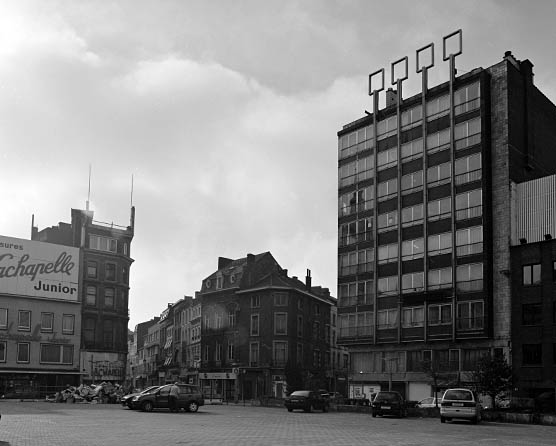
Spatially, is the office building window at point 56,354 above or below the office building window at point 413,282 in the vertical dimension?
below

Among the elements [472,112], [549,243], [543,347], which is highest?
[472,112]

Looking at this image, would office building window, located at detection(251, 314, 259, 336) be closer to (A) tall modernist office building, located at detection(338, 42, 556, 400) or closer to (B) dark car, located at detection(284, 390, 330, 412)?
(A) tall modernist office building, located at detection(338, 42, 556, 400)

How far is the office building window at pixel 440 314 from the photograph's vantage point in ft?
207

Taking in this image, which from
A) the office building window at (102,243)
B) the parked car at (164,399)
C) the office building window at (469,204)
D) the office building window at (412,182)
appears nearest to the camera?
the parked car at (164,399)

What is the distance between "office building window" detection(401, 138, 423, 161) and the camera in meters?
67.5

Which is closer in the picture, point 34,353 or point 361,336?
point 361,336

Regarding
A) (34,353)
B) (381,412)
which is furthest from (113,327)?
(381,412)

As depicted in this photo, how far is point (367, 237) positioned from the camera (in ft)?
234

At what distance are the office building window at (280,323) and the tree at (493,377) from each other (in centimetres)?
3840

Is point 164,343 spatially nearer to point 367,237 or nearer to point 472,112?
point 367,237

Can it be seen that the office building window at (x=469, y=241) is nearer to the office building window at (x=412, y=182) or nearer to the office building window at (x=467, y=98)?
the office building window at (x=412, y=182)

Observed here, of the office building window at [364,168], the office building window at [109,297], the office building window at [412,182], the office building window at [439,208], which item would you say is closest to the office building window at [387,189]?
the office building window at [412,182]

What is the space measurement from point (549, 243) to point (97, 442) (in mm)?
44673

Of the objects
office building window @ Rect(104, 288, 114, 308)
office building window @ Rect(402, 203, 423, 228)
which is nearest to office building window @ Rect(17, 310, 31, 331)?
office building window @ Rect(104, 288, 114, 308)
